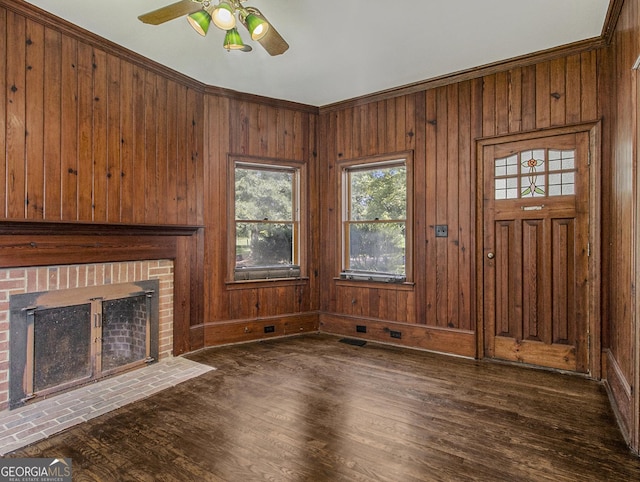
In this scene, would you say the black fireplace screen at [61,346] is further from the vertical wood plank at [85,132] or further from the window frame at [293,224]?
the window frame at [293,224]

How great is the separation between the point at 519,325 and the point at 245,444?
2680 mm

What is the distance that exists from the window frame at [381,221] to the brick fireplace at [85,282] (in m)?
1.98

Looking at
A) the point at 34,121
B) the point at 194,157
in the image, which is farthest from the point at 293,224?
the point at 34,121

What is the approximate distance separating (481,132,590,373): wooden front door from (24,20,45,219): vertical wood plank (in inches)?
150

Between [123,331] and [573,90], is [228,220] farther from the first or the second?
[573,90]

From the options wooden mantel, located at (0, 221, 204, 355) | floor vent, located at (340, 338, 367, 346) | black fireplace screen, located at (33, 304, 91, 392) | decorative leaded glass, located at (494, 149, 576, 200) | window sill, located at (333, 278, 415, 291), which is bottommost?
floor vent, located at (340, 338, 367, 346)

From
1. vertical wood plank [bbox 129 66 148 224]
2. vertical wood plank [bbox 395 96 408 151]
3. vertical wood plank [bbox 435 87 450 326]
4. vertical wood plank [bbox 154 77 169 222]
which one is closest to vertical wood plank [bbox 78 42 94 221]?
vertical wood plank [bbox 129 66 148 224]

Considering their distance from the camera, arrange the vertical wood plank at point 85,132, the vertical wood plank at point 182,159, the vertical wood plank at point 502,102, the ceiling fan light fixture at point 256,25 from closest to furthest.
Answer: the ceiling fan light fixture at point 256,25 → the vertical wood plank at point 85,132 → the vertical wood plank at point 502,102 → the vertical wood plank at point 182,159

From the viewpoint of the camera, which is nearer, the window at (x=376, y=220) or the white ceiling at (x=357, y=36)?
the white ceiling at (x=357, y=36)

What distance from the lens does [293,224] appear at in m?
4.49

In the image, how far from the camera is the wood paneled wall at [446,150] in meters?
3.23

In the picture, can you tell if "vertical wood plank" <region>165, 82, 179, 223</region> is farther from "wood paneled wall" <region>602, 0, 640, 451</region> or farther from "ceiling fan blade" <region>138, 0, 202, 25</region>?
"wood paneled wall" <region>602, 0, 640, 451</region>

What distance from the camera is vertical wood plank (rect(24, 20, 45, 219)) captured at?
261 cm

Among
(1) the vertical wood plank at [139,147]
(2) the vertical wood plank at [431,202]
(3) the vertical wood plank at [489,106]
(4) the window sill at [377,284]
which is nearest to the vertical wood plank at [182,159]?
(1) the vertical wood plank at [139,147]
